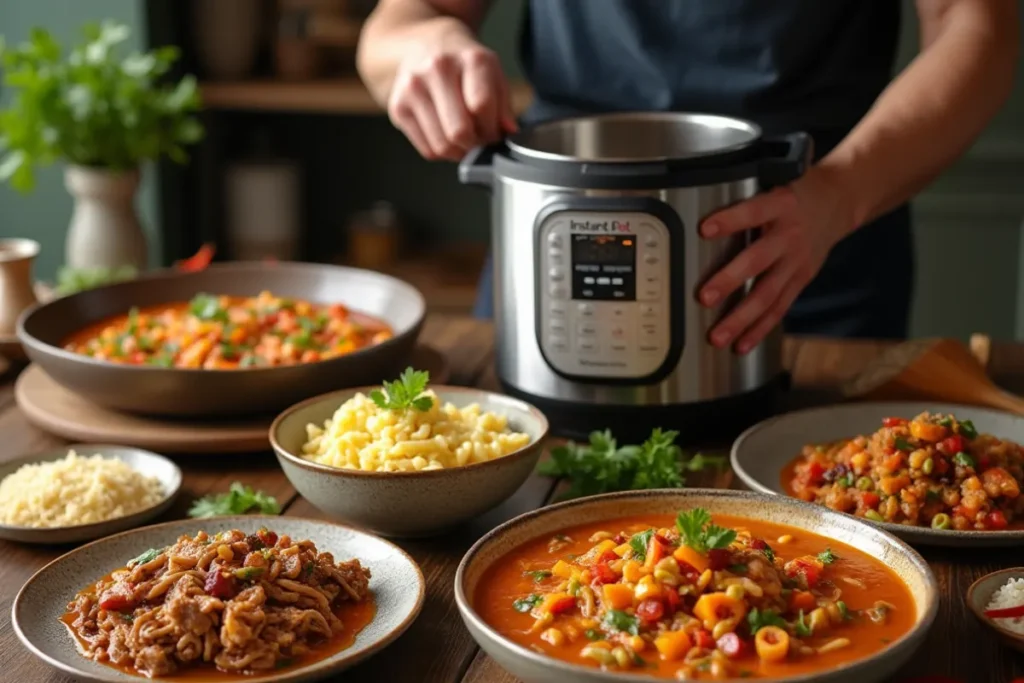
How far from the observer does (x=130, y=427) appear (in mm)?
1848

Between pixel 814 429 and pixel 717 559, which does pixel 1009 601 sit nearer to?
pixel 717 559

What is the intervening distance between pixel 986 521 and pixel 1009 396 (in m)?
0.46

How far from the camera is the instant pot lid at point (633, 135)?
192cm

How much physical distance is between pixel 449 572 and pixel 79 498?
0.43 metres

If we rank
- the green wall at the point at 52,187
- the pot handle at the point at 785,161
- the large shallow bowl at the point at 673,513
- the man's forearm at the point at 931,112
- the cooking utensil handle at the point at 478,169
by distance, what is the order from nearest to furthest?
1. the large shallow bowl at the point at 673,513
2. the pot handle at the point at 785,161
3. the cooking utensil handle at the point at 478,169
4. the man's forearm at the point at 931,112
5. the green wall at the point at 52,187

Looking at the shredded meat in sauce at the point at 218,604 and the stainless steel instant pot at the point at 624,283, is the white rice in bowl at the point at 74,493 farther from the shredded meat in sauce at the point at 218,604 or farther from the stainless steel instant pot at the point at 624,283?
the stainless steel instant pot at the point at 624,283

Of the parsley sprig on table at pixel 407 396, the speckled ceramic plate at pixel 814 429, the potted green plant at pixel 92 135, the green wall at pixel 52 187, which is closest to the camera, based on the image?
the parsley sprig on table at pixel 407 396

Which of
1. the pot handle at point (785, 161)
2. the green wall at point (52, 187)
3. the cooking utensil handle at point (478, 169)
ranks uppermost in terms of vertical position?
the pot handle at point (785, 161)

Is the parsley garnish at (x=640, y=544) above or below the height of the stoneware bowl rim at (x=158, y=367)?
above

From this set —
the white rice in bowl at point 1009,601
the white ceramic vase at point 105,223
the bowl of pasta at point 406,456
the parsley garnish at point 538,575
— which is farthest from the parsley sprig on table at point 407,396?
the white ceramic vase at point 105,223

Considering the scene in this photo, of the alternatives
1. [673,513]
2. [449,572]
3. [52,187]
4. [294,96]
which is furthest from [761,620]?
[52,187]

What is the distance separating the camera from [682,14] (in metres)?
2.32

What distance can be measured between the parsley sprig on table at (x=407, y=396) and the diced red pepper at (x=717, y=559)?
45 centimetres

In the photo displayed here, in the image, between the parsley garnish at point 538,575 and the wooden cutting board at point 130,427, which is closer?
the parsley garnish at point 538,575
